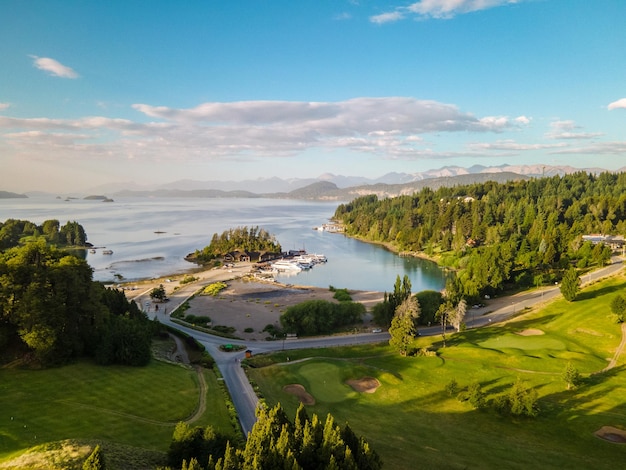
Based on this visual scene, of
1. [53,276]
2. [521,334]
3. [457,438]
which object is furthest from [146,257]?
[457,438]

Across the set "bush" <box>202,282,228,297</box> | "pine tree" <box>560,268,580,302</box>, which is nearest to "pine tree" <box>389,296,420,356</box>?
"pine tree" <box>560,268,580,302</box>

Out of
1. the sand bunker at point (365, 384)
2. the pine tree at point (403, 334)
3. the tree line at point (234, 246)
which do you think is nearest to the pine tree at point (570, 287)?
the pine tree at point (403, 334)

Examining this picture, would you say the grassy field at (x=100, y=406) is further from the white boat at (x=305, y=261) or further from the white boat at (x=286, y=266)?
the white boat at (x=305, y=261)

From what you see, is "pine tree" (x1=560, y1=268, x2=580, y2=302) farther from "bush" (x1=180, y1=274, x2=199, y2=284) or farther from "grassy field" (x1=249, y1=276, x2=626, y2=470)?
"bush" (x1=180, y1=274, x2=199, y2=284)

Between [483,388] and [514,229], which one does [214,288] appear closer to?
[483,388]

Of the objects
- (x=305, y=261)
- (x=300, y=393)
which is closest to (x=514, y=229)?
(x=305, y=261)

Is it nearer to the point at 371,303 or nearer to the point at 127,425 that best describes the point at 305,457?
the point at 127,425
